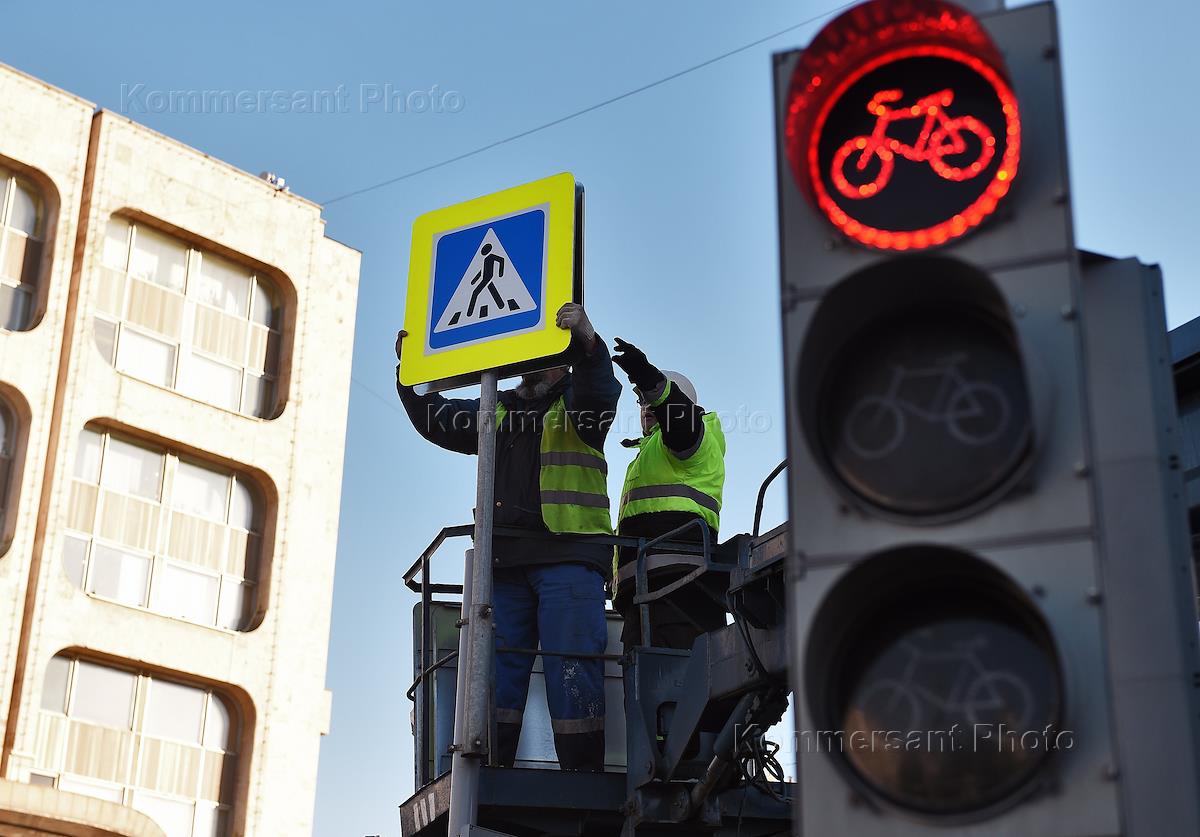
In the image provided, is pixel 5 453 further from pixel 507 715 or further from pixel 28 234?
pixel 507 715

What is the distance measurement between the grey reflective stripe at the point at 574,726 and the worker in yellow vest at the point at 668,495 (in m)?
0.77

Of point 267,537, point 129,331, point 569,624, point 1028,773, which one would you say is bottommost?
point 1028,773

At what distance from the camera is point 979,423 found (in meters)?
2.74

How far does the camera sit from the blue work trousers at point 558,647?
28.8 feet

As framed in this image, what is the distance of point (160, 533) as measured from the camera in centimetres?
2777

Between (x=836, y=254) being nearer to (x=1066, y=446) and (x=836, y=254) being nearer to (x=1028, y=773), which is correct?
(x=1066, y=446)

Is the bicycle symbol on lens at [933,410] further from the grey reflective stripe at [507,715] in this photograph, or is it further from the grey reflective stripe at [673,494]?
the grey reflective stripe at [673,494]

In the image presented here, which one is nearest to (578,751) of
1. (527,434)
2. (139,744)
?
(527,434)

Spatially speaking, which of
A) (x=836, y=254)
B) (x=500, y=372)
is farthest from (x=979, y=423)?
(x=500, y=372)

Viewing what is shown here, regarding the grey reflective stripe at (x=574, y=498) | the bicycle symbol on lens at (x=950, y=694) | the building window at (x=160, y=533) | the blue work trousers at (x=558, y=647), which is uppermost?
the building window at (x=160, y=533)

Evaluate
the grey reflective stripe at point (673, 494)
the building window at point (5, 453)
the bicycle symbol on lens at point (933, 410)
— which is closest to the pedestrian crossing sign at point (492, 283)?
the grey reflective stripe at point (673, 494)

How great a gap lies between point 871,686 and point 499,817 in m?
6.12

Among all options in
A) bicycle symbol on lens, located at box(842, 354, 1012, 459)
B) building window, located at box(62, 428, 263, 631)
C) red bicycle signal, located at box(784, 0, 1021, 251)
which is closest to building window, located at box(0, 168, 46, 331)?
building window, located at box(62, 428, 263, 631)

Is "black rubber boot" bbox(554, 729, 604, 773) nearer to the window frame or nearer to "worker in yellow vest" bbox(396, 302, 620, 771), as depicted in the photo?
"worker in yellow vest" bbox(396, 302, 620, 771)
